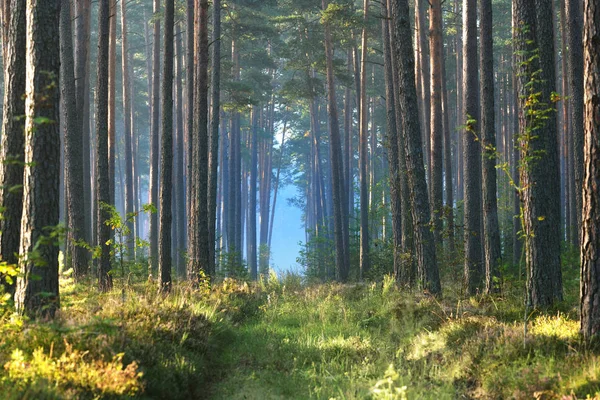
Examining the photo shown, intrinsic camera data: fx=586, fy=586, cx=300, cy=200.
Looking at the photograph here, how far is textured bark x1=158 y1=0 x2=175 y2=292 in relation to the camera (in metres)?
13.9

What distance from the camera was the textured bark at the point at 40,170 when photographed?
7285 mm

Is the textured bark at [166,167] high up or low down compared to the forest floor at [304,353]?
up

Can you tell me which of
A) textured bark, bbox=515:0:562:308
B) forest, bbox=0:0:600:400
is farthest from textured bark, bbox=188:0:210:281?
textured bark, bbox=515:0:562:308

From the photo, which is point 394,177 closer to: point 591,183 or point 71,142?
point 71,142

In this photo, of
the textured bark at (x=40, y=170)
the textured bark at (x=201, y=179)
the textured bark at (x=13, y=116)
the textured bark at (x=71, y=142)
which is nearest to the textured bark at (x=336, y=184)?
the textured bark at (x=201, y=179)

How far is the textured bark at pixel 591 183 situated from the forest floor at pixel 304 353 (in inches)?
20.3

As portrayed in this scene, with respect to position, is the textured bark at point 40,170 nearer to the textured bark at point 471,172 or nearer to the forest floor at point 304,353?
the forest floor at point 304,353

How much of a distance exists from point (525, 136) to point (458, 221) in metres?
16.0

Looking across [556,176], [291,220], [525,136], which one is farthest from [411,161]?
[291,220]

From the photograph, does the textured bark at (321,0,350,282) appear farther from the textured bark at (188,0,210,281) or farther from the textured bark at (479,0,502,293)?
the textured bark at (479,0,502,293)

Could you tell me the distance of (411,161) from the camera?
40.8ft

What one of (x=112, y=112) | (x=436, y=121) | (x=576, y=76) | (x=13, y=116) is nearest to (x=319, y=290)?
(x=436, y=121)

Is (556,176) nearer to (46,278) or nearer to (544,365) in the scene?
(544,365)

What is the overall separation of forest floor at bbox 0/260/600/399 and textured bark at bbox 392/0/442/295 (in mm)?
795
